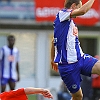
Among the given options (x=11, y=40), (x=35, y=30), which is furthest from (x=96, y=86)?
(x=35, y=30)

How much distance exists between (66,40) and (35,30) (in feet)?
51.5

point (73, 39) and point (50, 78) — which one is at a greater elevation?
point (73, 39)

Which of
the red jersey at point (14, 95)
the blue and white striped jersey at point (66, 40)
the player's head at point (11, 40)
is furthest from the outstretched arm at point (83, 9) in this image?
the player's head at point (11, 40)

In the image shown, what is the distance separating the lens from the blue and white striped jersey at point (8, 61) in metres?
17.5

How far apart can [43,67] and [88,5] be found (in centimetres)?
1610

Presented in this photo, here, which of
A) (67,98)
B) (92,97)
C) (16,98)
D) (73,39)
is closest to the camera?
(16,98)

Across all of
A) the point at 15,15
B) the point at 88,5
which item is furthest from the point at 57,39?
the point at 15,15

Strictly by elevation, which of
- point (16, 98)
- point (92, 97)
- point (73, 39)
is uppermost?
point (73, 39)

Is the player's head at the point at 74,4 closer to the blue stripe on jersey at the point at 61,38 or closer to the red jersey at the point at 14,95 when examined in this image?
the blue stripe on jersey at the point at 61,38

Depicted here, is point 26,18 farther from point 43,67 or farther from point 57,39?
point 57,39

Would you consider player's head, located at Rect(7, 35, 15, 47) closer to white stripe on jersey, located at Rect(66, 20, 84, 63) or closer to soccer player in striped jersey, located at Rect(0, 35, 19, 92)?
soccer player in striped jersey, located at Rect(0, 35, 19, 92)

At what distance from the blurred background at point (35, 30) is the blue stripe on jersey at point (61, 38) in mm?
14626

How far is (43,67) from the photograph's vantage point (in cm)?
2570

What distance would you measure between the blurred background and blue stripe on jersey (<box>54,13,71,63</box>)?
14.6 metres
